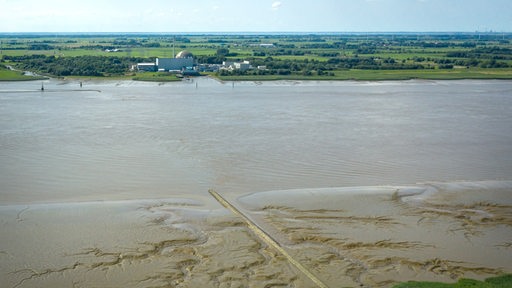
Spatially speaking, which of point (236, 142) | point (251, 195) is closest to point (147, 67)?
point (236, 142)

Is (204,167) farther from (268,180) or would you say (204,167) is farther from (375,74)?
(375,74)

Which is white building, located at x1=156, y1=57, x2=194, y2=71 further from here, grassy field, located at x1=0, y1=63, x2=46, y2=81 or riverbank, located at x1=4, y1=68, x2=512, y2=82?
grassy field, located at x1=0, y1=63, x2=46, y2=81

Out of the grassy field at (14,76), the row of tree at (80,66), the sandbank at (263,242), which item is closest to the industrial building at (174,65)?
the row of tree at (80,66)

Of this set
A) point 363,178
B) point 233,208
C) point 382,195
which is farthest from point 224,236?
point 363,178

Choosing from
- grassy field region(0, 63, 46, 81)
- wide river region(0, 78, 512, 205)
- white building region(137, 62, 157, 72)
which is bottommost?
wide river region(0, 78, 512, 205)

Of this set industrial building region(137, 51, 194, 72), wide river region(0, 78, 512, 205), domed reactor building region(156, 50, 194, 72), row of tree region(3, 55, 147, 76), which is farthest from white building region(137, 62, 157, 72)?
wide river region(0, 78, 512, 205)

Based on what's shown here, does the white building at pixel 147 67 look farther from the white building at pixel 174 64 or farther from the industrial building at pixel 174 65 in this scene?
the white building at pixel 174 64

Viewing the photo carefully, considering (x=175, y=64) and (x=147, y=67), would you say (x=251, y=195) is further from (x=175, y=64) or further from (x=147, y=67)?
(x=147, y=67)
